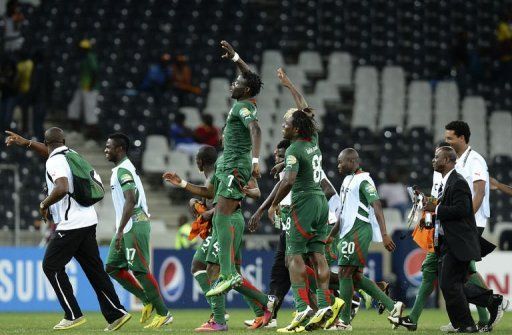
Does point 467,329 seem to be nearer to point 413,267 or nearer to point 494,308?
point 494,308

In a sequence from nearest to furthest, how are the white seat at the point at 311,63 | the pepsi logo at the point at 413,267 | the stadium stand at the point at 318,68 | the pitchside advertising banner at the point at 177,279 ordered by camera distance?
the pitchside advertising banner at the point at 177,279
the pepsi logo at the point at 413,267
the stadium stand at the point at 318,68
the white seat at the point at 311,63

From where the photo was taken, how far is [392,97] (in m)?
29.2

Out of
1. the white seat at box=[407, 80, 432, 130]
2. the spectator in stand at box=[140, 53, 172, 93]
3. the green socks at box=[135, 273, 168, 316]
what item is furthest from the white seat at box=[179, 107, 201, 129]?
the green socks at box=[135, 273, 168, 316]

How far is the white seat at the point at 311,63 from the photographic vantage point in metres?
29.9

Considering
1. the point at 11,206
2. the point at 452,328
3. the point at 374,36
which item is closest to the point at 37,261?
the point at 11,206

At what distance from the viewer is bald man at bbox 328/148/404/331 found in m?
14.6

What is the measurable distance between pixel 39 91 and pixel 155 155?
2.71 m

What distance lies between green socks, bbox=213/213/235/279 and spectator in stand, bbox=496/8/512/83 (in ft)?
61.0

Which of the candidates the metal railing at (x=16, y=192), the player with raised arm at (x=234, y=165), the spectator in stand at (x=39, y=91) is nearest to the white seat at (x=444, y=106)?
the spectator in stand at (x=39, y=91)

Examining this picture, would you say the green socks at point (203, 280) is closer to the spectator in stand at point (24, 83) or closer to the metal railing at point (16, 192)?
the metal railing at point (16, 192)

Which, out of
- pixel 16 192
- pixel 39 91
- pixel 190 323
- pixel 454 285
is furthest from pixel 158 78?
pixel 454 285

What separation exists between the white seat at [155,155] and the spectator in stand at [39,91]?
220 centimetres

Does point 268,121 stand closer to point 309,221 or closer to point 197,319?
point 197,319

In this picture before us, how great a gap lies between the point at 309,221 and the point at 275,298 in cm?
237
